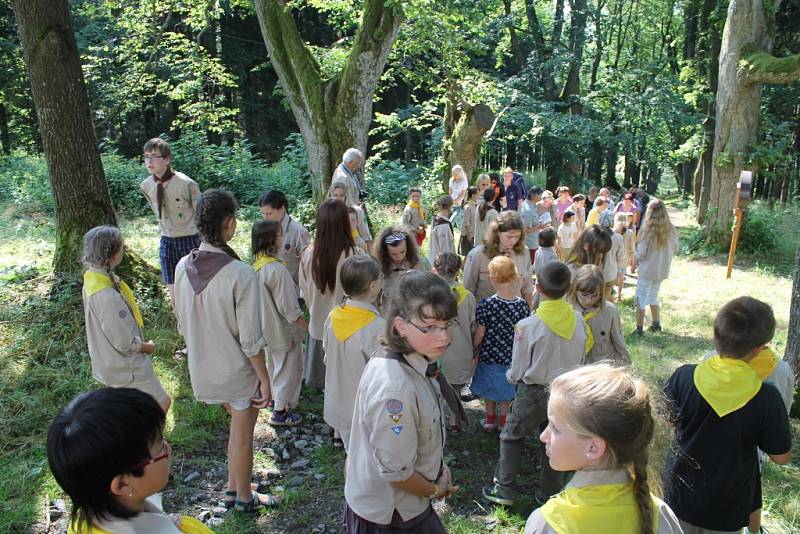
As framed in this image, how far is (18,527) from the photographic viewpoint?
11.3 ft

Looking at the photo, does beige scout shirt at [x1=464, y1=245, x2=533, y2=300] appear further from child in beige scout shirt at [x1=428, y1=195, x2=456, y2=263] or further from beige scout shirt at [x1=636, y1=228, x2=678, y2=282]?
beige scout shirt at [x1=636, y1=228, x2=678, y2=282]

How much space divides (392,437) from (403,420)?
73mm

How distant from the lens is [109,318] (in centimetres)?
340

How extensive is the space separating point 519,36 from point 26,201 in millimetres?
22045

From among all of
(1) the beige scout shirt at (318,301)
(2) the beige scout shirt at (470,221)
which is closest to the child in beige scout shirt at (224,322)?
(1) the beige scout shirt at (318,301)

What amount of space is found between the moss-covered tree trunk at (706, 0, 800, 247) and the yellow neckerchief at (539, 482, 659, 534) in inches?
483

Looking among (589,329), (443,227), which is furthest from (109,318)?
(443,227)

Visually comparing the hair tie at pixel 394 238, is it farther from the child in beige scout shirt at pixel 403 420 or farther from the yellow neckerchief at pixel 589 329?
the child in beige scout shirt at pixel 403 420

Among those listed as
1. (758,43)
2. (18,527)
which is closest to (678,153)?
(758,43)

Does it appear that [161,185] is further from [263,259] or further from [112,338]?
[112,338]

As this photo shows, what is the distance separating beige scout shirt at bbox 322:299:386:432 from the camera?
136 inches

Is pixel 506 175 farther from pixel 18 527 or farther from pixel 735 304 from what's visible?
pixel 18 527

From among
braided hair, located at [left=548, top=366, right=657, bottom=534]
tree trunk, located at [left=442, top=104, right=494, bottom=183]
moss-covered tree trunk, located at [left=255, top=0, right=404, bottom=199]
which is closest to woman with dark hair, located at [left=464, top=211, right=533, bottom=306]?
braided hair, located at [left=548, top=366, right=657, bottom=534]

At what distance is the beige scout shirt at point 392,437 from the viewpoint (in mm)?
2039
